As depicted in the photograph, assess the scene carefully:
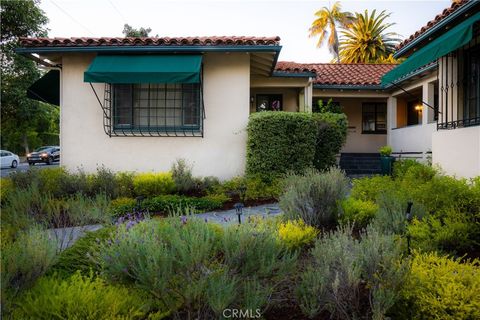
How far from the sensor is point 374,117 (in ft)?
60.6

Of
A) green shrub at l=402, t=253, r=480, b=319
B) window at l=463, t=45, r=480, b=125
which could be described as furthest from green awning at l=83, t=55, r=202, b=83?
green shrub at l=402, t=253, r=480, b=319

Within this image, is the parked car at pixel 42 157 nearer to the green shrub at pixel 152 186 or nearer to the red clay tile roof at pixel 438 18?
the green shrub at pixel 152 186

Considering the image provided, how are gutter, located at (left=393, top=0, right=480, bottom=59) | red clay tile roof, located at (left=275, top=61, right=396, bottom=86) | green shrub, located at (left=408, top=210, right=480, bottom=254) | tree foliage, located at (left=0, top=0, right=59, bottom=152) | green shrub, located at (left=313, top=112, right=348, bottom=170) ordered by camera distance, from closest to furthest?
green shrub, located at (left=408, top=210, right=480, bottom=254)
gutter, located at (left=393, top=0, right=480, bottom=59)
green shrub, located at (left=313, top=112, right=348, bottom=170)
red clay tile roof, located at (left=275, top=61, right=396, bottom=86)
tree foliage, located at (left=0, top=0, right=59, bottom=152)

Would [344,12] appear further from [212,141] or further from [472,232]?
[472,232]

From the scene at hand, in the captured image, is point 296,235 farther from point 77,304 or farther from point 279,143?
point 279,143

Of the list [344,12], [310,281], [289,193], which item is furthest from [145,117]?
[344,12]

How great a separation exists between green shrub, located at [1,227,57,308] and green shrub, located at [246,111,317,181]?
6314 mm

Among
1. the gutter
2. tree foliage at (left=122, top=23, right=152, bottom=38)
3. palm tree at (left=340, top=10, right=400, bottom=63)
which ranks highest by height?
palm tree at (left=340, top=10, right=400, bottom=63)

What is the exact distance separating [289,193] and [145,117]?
19.4 feet

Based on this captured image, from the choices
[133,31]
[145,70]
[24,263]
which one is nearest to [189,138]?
[145,70]

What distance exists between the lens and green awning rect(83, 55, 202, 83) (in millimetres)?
8812

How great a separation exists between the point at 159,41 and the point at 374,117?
1253 centimetres

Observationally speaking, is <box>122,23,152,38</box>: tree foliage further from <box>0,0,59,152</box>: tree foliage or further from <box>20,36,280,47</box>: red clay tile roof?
<box>20,36,280,47</box>: red clay tile roof

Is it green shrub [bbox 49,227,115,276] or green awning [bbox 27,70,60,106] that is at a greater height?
green awning [bbox 27,70,60,106]
